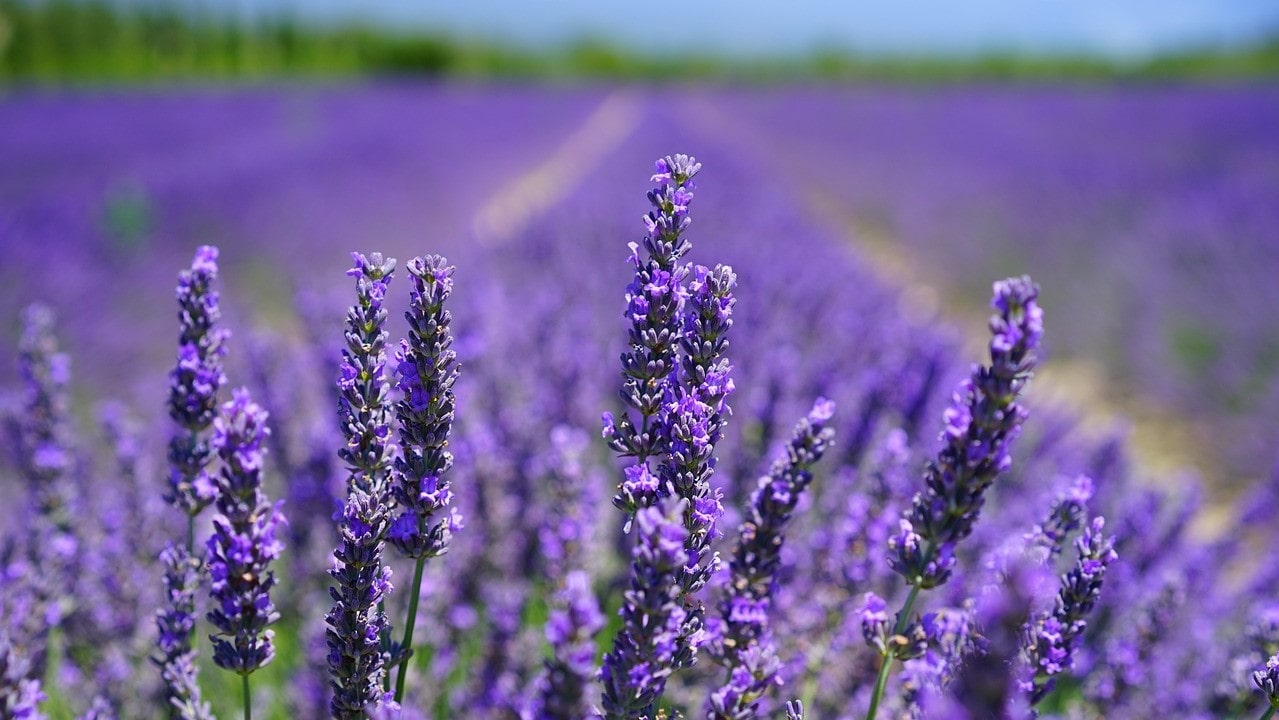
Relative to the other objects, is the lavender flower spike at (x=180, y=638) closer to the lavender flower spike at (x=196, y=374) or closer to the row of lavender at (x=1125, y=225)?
the lavender flower spike at (x=196, y=374)

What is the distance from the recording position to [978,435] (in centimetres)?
89

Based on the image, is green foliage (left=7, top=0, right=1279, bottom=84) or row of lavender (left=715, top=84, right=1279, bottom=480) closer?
row of lavender (left=715, top=84, right=1279, bottom=480)

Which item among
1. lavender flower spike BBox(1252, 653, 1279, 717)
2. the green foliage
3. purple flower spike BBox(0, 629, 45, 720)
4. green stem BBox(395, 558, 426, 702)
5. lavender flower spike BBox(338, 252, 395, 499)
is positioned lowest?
lavender flower spike BBox(1252, 653, 1279, 717)

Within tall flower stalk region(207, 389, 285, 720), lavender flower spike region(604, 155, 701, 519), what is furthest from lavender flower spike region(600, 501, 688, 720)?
tall flower stalk region(207, 389, 285, 720)

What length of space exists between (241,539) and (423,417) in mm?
234

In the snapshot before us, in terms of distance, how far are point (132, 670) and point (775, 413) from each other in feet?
5.24

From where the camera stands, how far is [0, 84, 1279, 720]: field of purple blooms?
974mm

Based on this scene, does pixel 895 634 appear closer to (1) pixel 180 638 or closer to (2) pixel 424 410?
(2) pixel 424 410

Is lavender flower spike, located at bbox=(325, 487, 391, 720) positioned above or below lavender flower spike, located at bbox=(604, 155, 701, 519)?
below

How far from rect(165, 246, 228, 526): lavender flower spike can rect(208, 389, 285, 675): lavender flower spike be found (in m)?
0.10

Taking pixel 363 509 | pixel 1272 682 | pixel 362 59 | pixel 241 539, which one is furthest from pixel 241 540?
pixel 362 59

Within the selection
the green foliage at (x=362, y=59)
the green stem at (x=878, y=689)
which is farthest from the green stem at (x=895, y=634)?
the green foliage at (x=362, y=59)

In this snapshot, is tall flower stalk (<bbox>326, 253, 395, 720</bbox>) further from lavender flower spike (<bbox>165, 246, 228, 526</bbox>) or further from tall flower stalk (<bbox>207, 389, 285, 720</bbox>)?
lavender flower spike (<bbox>165, 246, 228, 526</bbox>)

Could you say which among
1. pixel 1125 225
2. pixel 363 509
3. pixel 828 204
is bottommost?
pixel 363 509
